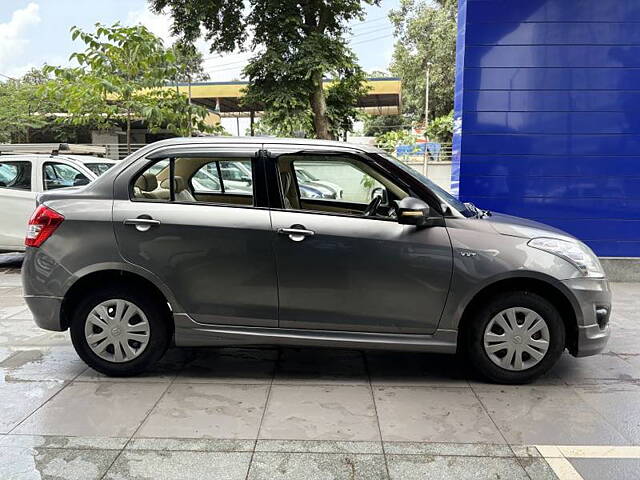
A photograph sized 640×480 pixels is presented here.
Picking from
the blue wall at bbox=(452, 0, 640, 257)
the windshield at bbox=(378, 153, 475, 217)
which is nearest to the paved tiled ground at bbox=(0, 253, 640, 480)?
the windshield at bbox=(378, 153, 475, 217)

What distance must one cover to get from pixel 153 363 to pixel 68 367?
80 centimetres

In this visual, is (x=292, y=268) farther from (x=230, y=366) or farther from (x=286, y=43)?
(x=286, y=43)

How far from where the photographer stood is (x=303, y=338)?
162 inches

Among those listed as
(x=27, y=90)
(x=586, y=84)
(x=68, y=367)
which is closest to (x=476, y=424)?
(x=68, y=367)

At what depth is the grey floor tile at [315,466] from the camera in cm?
298

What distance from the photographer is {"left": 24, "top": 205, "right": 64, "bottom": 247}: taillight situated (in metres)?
4.17

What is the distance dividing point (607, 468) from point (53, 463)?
3.07 metres

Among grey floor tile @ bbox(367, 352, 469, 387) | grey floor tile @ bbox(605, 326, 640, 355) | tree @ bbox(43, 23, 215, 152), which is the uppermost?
tree @ bbox(43, 23, 215, 152)

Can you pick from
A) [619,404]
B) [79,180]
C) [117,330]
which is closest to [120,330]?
[117,330]

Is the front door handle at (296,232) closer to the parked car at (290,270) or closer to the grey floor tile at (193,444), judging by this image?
the parked car at (290,270)

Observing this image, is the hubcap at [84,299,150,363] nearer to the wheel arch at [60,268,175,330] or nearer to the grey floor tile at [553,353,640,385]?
the wheel arch at [60,268,175,330]

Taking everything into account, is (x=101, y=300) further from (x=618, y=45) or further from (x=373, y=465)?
(x=618, y=45)

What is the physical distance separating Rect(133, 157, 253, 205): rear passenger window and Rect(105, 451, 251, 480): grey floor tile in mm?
1828

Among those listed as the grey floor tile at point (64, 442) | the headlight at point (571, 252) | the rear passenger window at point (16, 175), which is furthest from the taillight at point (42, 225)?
the rear passenger window at point (16, 175)
